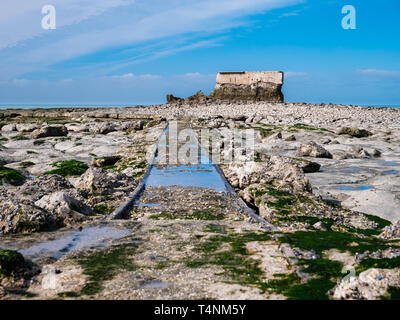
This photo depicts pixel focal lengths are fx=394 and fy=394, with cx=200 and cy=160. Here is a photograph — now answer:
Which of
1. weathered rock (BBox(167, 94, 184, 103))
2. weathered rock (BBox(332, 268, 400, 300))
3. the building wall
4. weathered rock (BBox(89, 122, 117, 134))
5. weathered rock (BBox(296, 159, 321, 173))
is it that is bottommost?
weathered rock (BBox(332, 268, 400, 300))

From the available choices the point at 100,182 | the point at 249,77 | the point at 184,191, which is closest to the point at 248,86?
the point at 249,77

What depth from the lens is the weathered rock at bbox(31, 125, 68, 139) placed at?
83.4 feet

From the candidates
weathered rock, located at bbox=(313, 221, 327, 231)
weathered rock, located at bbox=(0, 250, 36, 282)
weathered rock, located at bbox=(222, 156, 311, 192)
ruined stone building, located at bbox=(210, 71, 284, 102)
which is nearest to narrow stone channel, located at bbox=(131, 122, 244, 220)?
weathered rock, located at bbox=(222, 156, 311, 192)

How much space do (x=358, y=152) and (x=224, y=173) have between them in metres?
7.63

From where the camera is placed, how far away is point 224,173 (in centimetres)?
1320

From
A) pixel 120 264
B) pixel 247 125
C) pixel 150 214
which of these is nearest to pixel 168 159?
pixel 150 214

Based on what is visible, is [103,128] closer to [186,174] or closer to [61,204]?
[186,174]

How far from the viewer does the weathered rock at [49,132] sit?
83.4ft

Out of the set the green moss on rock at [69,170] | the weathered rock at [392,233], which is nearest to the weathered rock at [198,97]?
the green moss on rock at [69,170]

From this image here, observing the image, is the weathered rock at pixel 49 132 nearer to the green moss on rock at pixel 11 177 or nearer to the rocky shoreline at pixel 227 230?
the rocky shoreline at pixel 227 230

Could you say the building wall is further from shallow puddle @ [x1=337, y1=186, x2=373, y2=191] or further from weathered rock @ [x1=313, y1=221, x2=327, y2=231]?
weathered rock @ [x1=313, y1=221, x2=327, y2=231]

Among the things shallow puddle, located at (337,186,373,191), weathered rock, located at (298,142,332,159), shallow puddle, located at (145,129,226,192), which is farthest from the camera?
weathered rock, located at (298,142,332,159)
